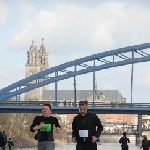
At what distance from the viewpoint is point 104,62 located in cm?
8225

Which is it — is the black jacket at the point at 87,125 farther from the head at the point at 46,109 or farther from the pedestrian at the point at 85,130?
the head at the point at 46,109

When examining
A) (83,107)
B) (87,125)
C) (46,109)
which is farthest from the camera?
(46,109)

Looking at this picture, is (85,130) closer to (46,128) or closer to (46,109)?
(46,109)

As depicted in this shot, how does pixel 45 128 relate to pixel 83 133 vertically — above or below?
above

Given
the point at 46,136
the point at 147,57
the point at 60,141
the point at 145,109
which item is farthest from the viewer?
the point at 60,141

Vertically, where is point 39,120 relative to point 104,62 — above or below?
below

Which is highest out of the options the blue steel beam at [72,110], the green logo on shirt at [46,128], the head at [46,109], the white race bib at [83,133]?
the blue steel beam at [72,110]

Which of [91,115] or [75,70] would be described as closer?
[91,115]

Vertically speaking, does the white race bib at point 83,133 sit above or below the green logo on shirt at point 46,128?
below

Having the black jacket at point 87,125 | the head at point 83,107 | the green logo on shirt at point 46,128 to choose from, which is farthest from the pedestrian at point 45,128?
the head at point 83,107

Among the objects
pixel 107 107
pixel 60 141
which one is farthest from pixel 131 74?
pixel 60 141

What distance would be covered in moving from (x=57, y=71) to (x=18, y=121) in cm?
1920

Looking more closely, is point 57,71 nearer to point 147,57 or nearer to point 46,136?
point 147,57

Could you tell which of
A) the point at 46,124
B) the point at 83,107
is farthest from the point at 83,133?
the point at 46,124
